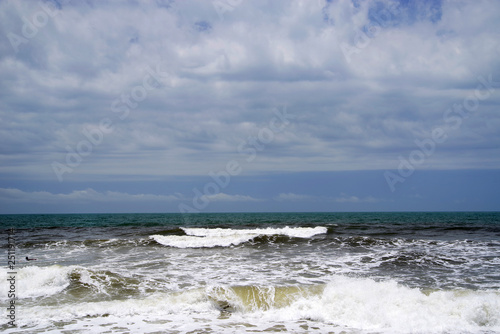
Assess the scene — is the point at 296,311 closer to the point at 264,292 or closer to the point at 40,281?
the point at 264,292

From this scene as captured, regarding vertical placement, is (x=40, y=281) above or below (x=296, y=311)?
above

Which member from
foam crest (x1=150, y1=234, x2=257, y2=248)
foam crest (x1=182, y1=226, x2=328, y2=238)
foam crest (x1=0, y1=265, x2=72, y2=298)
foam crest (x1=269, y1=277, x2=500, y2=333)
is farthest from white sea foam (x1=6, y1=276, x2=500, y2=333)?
foam crest (x1=182, y1=226, x2=328, y2=238)

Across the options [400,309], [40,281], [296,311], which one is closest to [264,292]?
[296,311]

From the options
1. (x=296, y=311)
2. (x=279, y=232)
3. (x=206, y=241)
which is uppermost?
(x=279, y=232)

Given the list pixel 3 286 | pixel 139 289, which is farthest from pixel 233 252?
pixel 3 286

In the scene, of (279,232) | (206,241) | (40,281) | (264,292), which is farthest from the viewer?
(279,232)

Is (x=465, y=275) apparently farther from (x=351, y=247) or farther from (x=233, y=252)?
(x=233, y=252)

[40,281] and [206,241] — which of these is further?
[206,241]

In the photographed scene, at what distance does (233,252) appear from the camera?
20.2 meters

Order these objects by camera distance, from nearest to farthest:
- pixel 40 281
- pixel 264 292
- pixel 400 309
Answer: pixel 400 309 < pixel 264 292 < pixel 40 281

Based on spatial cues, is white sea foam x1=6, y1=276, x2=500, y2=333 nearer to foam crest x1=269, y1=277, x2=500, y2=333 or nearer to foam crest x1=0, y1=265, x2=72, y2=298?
foam crest x1=269, y1=277, x2=500, y2=333

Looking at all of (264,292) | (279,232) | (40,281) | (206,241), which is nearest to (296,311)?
(264,292)

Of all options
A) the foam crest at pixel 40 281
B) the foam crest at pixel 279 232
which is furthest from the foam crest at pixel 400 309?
the foam crest at pixel 279 232

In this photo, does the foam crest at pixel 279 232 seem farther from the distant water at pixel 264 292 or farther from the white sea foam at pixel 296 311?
the white sea foam at pixel 296 311
